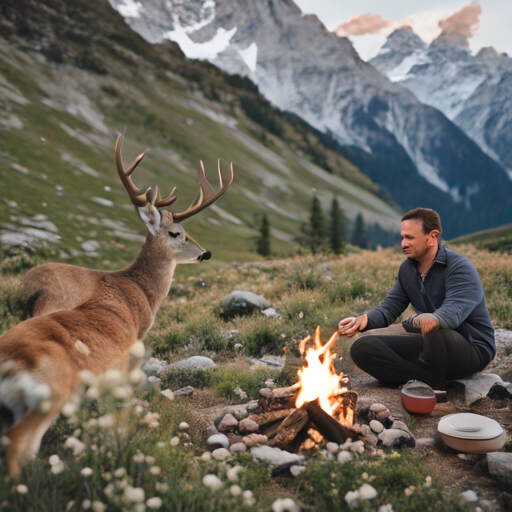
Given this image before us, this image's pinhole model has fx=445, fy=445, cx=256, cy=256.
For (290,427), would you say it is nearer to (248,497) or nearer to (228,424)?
(228,424)

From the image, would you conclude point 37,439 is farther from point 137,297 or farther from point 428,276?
point 428,276

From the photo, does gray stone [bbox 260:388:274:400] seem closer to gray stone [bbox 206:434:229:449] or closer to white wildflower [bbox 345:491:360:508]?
gray stone [bbox 206:434:229:449]

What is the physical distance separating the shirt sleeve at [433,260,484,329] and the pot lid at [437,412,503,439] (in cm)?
98

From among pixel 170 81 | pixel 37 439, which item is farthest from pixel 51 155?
pixel 170 81

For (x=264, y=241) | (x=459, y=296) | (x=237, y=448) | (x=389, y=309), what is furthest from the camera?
(x=264, y=241)

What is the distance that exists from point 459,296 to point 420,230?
0.83m

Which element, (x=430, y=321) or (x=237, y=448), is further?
(x=430, y=321)

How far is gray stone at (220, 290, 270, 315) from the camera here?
8.89 metres

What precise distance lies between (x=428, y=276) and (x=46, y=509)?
436 cm

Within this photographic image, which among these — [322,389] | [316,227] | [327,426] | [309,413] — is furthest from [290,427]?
[316,227]

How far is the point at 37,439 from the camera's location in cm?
289

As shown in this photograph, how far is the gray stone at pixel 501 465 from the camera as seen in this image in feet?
10.9

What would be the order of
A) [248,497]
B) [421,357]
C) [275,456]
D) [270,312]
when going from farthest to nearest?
[270,312]
[421,357]
[275,456]
[248,497]

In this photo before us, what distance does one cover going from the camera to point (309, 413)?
3994 mm
